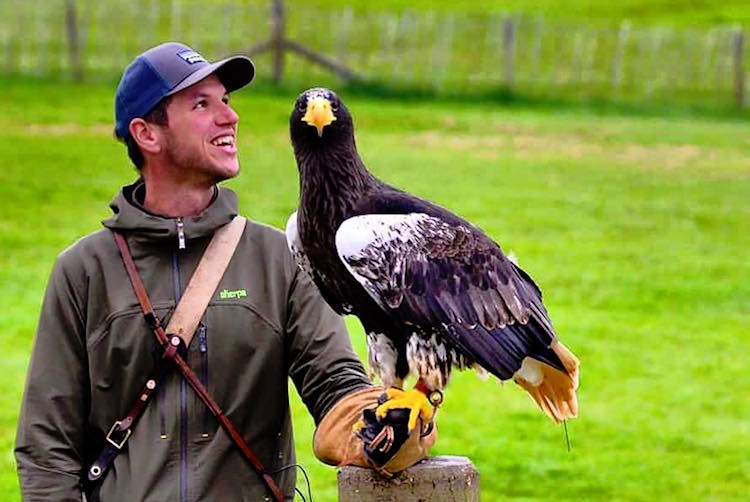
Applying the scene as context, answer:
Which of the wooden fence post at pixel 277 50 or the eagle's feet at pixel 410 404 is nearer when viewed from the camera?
the eagle's feet at pixel 410 404

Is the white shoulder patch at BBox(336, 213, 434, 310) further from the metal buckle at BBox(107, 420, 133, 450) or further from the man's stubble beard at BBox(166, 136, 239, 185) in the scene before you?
the metal buckle at BBox(107, 420, 133, 450)

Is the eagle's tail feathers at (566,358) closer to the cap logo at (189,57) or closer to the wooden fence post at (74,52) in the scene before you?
the cap logo at (189,57)

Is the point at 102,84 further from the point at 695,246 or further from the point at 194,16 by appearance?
the point at 695,246

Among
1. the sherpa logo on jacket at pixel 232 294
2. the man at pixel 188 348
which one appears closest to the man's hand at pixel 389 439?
the man at pixel 188 348

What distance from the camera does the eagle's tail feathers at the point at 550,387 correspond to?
4.16 m

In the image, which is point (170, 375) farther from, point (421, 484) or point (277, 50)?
point (277, 50)

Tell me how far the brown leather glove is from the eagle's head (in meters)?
0.71

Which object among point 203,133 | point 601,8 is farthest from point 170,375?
point 601,8

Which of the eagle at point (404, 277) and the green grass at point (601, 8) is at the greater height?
the eagle at point (404, 277)

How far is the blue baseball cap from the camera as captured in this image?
4.25 metres

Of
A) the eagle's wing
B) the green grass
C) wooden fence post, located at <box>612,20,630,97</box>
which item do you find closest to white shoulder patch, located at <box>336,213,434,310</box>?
the eagle's wing

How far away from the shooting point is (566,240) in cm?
1572

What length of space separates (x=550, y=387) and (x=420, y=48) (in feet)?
98.8

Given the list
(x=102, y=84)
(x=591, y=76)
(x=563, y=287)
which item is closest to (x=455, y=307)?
(x=563, y=287)
